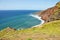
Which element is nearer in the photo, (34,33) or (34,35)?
(34,35)

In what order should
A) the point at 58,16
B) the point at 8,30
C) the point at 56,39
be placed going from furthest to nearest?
the point at 58,16, the point at 8,30, the point at 56,39

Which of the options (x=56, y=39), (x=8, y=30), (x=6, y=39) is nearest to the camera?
(x=6, y=39)

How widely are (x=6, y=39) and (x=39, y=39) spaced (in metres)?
4.03

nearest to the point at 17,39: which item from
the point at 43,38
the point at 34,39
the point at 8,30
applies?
the point at 34,39

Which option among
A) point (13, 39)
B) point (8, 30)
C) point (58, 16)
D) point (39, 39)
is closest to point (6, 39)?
point (13, 39)

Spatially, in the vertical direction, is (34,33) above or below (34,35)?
below

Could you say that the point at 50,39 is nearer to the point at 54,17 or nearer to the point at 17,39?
the point at 17,39

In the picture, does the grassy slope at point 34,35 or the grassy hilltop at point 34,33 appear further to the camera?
the grassy hilltop at point 34,33

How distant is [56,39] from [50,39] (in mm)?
869

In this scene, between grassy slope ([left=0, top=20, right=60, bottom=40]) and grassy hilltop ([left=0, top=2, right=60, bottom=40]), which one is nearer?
grassy slope ([left=0, top=20, right=60, bottom=40])

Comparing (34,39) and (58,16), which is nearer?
(34,39)

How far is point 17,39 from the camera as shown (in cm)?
1966

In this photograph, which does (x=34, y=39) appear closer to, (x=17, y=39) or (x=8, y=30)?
(x=17, y=39)

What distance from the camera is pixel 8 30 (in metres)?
30.8
